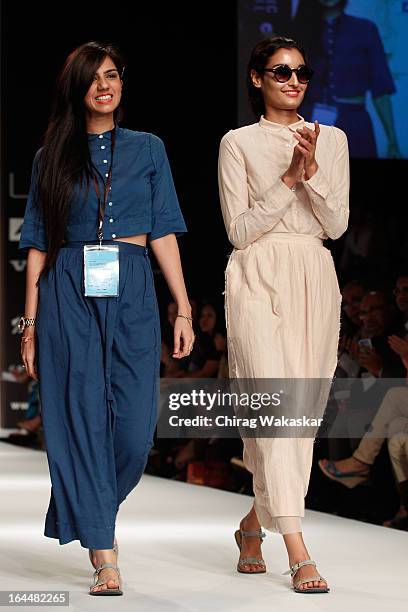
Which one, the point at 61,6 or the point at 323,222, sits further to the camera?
the point at 61,6

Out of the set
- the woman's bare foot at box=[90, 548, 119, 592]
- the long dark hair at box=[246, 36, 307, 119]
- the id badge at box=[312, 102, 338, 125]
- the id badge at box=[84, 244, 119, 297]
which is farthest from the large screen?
the woman's bare foot at box=[90, 548, 119, 592]

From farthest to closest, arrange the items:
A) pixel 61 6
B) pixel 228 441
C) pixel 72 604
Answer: pixel 61 6 → pixel 228 441 → pixel 72 604

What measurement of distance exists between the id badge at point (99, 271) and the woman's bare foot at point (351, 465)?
68.1 inches

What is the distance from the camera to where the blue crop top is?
11.2 feet

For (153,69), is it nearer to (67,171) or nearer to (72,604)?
(67,171)

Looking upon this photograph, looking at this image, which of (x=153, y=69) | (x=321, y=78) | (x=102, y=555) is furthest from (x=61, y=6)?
(x=102, y=555)

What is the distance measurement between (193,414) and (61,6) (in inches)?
136

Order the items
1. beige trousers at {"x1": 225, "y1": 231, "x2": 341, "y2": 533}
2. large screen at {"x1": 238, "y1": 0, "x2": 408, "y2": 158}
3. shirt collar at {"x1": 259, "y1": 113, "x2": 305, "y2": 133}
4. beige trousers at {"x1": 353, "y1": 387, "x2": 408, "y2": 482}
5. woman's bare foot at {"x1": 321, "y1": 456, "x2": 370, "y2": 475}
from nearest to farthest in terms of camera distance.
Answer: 1. beige trousers at {"x1": 225, "y1": 231, "x2": 341, "y2": 533}
2. shirt collar at {"x1": 259, "y1": 113, "x2": 305, "y2": 133}
3. beige trousers at {"x1": 353, "y1": 387, "x2": 408, "y2": 482}
4. woman's bare foot at {"x1": 321, "y1": 456, "x2": 370, "y2": 475}
5. large screen at {"x1": 238, "y1": 0, "x2": 408, "y2": 158}

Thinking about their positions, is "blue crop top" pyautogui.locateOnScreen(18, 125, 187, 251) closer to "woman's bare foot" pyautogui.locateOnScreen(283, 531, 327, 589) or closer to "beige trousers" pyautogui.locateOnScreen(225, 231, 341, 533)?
"beige trousers" pyautogui.locateOnScreen(225, 231, 341, 533)

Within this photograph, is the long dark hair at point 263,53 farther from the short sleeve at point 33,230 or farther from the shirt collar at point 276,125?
the short sleeve at point 33,230

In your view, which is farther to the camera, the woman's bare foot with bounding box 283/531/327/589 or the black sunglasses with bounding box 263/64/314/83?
the black sunglasses with bounding box 263/64/314/83

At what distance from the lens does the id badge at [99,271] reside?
3.38 metres

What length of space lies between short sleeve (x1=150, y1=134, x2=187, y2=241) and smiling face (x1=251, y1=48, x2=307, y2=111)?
0.32 m

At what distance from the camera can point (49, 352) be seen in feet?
11.2
